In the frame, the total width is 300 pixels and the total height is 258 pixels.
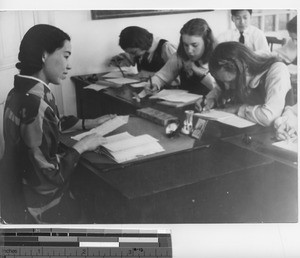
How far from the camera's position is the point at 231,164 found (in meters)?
2.42

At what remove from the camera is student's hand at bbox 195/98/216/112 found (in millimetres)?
2414

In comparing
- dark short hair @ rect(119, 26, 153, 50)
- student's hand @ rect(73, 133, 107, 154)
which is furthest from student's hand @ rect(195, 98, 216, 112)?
student's hand @ rect(73, 133, 107, 154)

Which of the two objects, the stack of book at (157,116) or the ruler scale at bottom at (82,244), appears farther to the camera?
the stack of book at (157,116)

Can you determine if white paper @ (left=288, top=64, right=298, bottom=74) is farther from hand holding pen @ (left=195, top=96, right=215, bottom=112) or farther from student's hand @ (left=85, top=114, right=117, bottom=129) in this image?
student's hand @ (left=85, top=114, right=117, bottom=129)

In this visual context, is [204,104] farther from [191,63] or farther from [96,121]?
[96,121]

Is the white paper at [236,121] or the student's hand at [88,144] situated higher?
the white paper at [236,121]

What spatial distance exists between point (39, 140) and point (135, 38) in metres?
0.63

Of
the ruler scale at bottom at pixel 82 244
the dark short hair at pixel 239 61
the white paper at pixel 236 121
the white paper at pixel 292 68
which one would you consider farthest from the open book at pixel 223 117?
the ruler scale at bottom at pixel 82 244

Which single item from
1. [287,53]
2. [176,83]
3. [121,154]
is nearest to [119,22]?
[176,83]

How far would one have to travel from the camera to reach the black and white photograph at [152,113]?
235 cm

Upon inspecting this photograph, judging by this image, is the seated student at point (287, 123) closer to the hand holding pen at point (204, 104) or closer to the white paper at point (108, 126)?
the hand holding pen at point (204, 104)

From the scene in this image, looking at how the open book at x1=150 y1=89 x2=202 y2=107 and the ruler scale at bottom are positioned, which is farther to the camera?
the open book at x1=150 y1=89 x2=202 y2=107

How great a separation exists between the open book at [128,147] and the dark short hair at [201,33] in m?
Answer: 0.42

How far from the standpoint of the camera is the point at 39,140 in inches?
94.7
